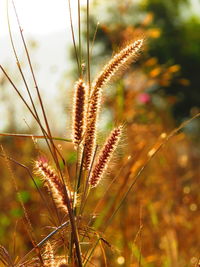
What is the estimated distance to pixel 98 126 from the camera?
1.32 metres

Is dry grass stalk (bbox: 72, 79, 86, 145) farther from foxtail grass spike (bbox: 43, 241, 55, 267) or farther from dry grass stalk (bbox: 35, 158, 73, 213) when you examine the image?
foxtail grass spike (bbox: 43, 241, 55, 267)

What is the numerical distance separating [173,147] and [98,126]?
4.10m

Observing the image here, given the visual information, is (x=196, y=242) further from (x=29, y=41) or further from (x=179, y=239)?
(x=29, y=41)

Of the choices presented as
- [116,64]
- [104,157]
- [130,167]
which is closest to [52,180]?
[104,157]

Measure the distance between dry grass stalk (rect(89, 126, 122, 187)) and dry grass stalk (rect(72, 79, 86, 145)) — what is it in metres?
0.07

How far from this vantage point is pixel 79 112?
126cm

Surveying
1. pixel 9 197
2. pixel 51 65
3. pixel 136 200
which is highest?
pixel 51 65

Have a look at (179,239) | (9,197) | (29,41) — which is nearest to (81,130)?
(179,239)

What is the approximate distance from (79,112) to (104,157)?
0.11 m

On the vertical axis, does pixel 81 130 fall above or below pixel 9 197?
below

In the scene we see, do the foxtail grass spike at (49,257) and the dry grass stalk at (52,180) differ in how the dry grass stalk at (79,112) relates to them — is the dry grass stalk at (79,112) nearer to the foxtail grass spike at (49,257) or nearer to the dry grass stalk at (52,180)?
the dry grass stalk at (52,180)

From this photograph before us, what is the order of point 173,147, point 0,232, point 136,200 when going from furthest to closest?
point 173,147 < point 0,232 < point 136,200

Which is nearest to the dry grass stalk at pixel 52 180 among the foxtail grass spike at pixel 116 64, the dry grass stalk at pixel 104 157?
the dry grass stalk at pixel 104 157

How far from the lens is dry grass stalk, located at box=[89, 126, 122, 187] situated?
1298 mm
